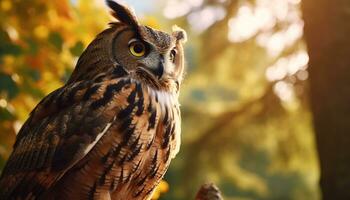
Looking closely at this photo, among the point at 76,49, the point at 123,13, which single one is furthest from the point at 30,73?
the point at 123,13

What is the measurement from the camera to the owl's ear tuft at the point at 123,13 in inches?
76.7

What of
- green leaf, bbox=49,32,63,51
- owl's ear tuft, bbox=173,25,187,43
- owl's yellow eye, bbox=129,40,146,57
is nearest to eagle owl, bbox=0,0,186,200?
owl's yellow eye, bbox=129,40,146,57

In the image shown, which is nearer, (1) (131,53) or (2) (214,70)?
(1) (131,53)

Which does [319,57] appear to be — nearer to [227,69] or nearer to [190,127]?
[227,69]

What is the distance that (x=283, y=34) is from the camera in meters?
4.29

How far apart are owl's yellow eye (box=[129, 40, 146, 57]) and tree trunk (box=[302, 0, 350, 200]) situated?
3.84ft

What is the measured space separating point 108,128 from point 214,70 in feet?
12.3

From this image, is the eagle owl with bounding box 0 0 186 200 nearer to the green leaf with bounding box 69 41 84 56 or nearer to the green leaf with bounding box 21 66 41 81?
the green leaf with bounding box 69 41 84 56

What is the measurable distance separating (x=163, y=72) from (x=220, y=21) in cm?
275

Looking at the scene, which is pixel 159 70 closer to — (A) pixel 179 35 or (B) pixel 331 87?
(A) pixel 179 35

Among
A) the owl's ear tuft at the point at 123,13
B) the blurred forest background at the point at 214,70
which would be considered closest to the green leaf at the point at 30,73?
the blurred forest background at the point at 214,70

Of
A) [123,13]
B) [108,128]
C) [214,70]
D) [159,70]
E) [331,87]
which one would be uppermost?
[214,70]

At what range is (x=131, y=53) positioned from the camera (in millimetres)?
1946

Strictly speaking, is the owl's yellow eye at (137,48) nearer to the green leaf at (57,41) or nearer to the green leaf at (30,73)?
the green leaf at (57,41)
